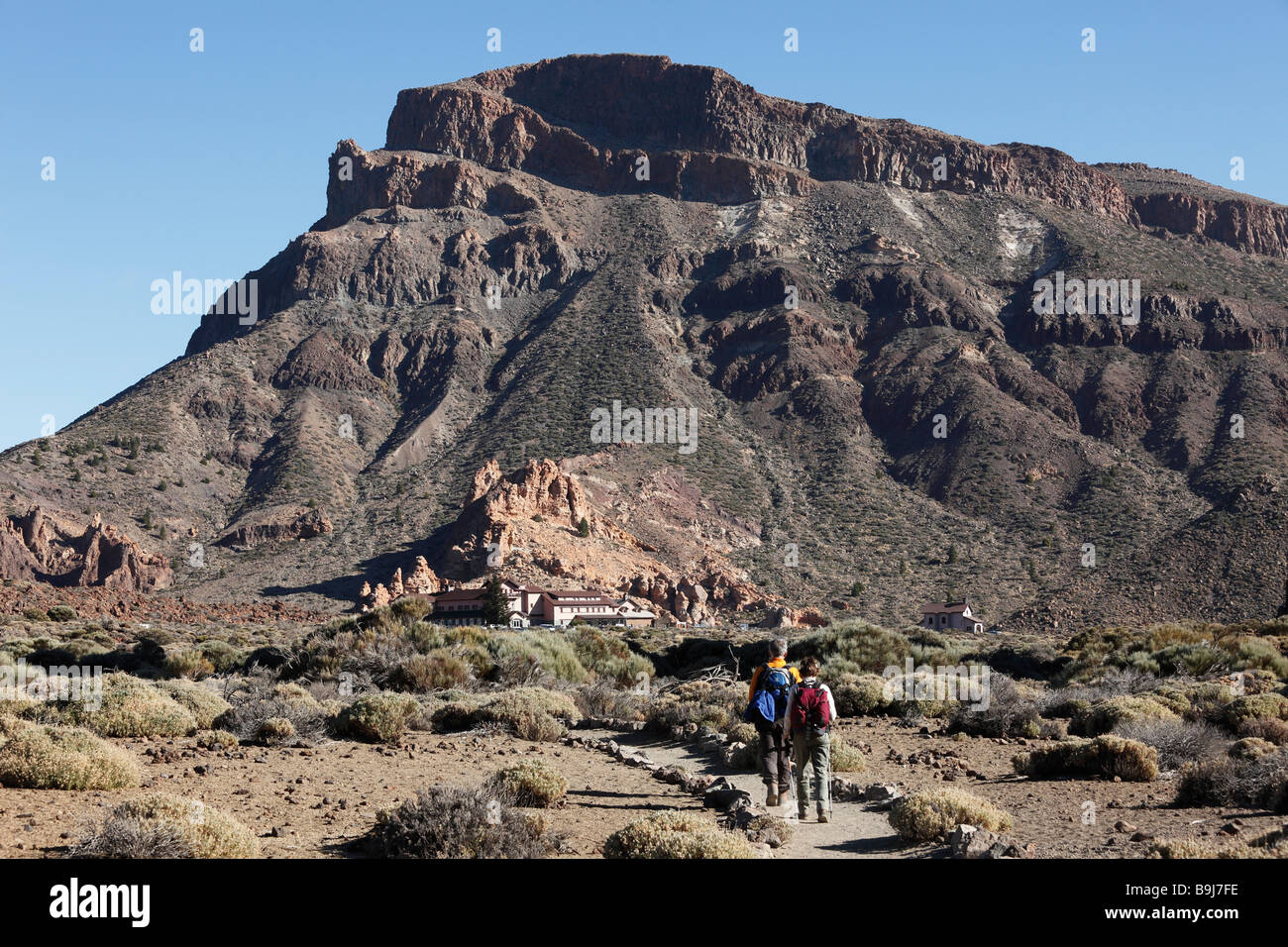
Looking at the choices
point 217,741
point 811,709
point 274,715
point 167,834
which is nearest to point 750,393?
point 274,715

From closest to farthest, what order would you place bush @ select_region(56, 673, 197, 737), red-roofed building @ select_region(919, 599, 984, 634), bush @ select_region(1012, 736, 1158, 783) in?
bush @ select_region(1012, 736, 1158, 783) → bush @ select_region(56, 673, 197, 737) → red-roofed building @ select_region(919, 599, 984, 634)

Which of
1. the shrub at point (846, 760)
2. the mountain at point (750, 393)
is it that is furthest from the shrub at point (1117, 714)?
the mountain at point (750, 393)

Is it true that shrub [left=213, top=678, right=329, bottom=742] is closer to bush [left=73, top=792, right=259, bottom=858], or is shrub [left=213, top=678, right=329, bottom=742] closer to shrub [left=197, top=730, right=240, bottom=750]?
shrub [left=197, top=730, right=240, bottom=750]

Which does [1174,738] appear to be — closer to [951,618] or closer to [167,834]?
[167,834]

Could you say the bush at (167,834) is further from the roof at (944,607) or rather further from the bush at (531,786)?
the roof at (944,607)

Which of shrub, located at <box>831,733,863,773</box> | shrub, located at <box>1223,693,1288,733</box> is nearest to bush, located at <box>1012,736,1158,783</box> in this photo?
shrub, located at <box>831,733,863,773</box>
